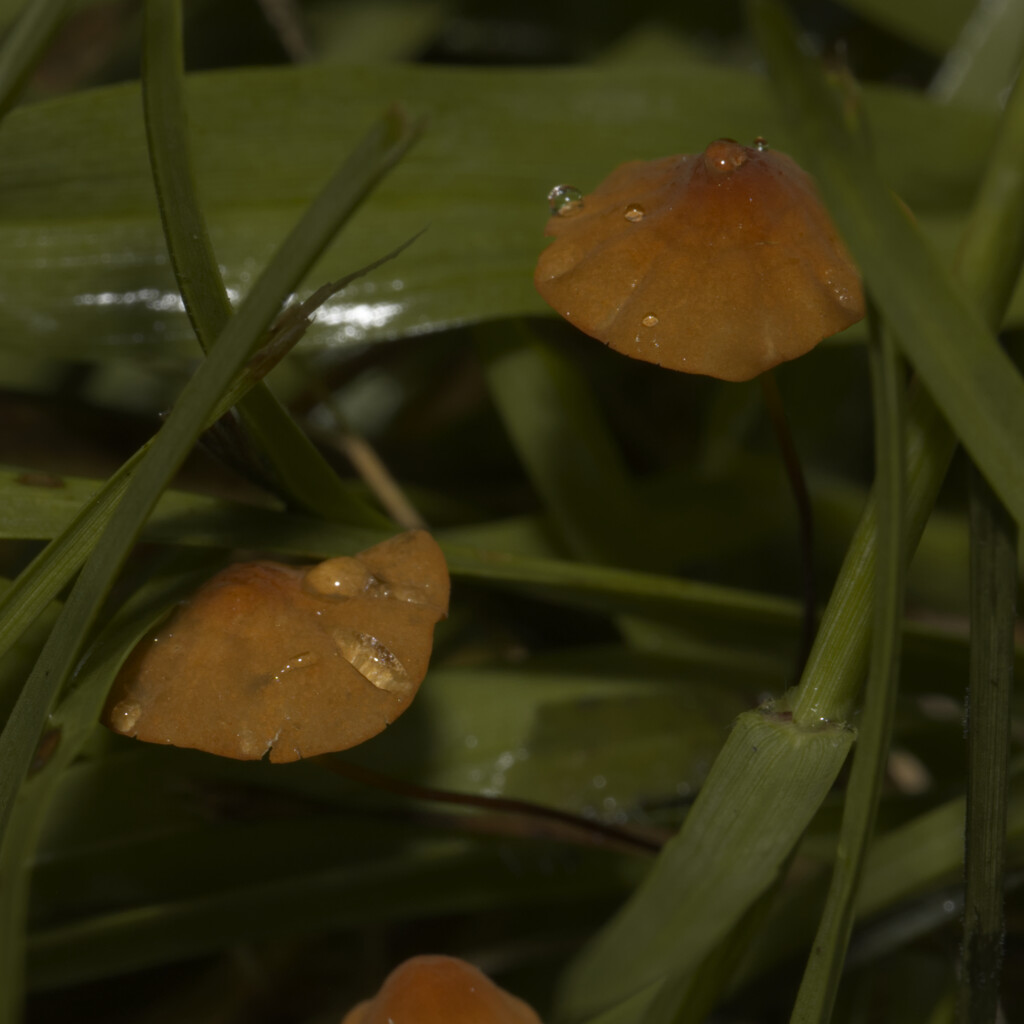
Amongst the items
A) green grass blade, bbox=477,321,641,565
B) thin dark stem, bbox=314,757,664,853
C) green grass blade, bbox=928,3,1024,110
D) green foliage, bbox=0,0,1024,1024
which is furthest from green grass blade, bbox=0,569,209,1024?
green grass blade, bbox=928,3,1024,110

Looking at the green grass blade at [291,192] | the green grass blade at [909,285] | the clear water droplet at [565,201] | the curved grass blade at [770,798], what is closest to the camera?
the green grass blade at [909,285]

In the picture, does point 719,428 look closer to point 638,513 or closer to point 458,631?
point 638,513

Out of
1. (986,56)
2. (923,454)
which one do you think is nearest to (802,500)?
(923,454)

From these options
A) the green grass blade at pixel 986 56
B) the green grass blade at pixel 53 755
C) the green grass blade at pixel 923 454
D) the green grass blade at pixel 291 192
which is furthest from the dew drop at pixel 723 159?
the green grass blade at pixel 986 56

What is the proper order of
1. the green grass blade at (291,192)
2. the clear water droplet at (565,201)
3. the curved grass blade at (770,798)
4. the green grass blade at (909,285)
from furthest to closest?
the green grass blade at (291,192)
the clear water droplet at (565,201)
the curved grass blade at (770,798)
the green grass blade at (909,285)

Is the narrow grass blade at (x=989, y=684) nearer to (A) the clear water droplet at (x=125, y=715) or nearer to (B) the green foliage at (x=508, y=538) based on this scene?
(B) the green foliage at (x=508, y=538)

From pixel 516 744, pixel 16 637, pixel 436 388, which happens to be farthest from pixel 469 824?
pixel 436 388
